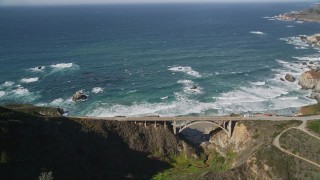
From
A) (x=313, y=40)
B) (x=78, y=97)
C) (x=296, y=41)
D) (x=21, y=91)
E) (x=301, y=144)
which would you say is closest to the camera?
(x=301, y=144)

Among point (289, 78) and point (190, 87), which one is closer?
point (190, 87)

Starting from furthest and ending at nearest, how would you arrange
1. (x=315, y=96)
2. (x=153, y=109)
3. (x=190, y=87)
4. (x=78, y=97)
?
(x=190, y=87), (x=315, y=96), (x=78, y=97), (x=153, y=109)

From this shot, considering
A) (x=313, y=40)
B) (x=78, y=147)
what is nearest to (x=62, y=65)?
(x=78, y=147)

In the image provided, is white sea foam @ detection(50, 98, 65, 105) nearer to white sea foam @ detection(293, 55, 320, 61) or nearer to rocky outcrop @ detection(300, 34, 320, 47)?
white sea foam @ detection(293, 55, 320, 61)

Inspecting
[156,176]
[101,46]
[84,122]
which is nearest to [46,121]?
[84,122]

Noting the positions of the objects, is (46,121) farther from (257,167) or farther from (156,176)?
(257,167)

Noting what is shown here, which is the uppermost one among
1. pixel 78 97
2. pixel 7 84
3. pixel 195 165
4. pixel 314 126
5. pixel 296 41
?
pixel 314 126

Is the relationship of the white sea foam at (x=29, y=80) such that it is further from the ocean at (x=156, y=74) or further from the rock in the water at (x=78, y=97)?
the rock in the water at (x=78, y=97)

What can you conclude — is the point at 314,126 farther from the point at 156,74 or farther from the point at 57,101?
the point at 57,101

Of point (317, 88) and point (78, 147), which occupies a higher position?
point (78, 147)
